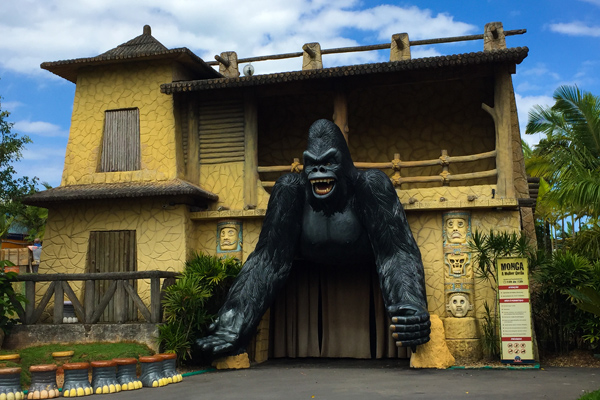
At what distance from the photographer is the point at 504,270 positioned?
11.5 metres

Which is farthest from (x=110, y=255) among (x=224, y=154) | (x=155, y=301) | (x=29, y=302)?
(x=224, y=154)

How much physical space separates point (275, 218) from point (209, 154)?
10.5 ft

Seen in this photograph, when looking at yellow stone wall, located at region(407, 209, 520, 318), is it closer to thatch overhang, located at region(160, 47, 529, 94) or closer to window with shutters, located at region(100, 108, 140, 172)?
A: thatch overhang, located at region(160, 47, 529, 94)

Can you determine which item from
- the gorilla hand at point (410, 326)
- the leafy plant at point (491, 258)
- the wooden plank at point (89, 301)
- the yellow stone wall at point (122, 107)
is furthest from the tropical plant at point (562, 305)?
the wooden plank at point (89, 301)

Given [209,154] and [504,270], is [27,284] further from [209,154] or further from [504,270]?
[504,270]

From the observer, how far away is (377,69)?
12.6m

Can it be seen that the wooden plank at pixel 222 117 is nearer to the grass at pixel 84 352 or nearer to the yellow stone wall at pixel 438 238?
the yellow stone wall at pixel 438 238

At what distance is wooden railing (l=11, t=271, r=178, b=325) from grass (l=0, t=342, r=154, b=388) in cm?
64

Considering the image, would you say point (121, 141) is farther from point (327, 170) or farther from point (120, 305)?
point (327, 170)

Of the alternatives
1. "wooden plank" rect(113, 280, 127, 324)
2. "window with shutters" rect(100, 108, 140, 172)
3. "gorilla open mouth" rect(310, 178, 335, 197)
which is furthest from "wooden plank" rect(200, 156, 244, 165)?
"wooden plank" rect(113, 280, 127, 324)

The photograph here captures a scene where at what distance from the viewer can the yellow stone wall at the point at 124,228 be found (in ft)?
44.3

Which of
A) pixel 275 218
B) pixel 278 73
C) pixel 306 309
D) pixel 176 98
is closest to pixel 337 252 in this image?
pixel 275 218

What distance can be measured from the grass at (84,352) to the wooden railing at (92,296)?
25.3 inches

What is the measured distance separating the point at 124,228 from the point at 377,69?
625 centimetres
